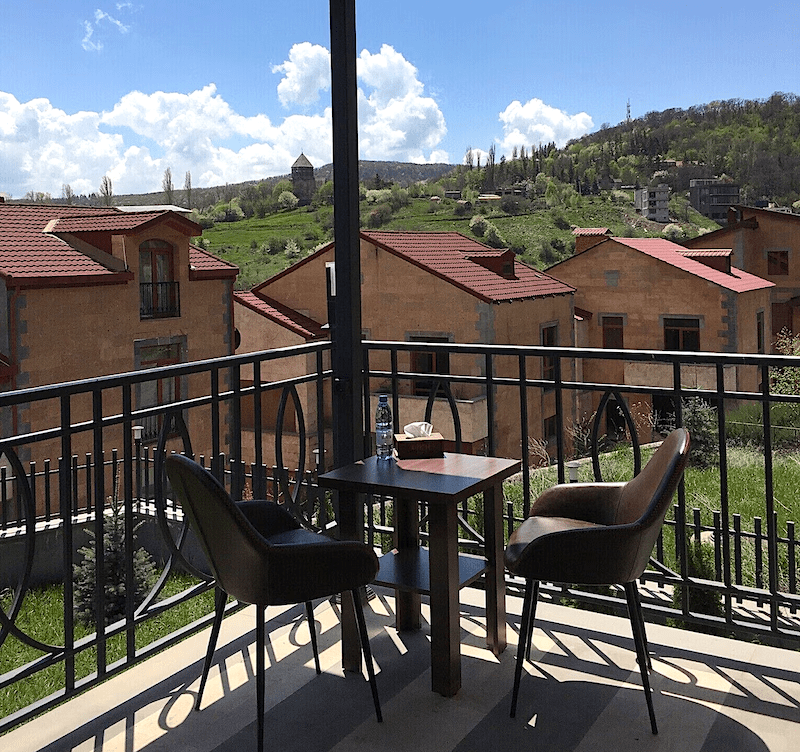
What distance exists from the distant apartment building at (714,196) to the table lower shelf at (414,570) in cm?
879

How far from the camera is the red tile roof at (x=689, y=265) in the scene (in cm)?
1184

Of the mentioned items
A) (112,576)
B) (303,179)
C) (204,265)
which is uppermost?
(303,179)

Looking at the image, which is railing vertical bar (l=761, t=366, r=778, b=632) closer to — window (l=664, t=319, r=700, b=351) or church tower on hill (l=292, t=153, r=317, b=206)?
church tower on hill (l=292, t=153, r=317, b=206)

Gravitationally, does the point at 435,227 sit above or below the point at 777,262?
above

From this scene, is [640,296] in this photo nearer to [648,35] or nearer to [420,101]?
[648,35]

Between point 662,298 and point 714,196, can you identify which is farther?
point 662,298

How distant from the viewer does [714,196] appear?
33.7 ft

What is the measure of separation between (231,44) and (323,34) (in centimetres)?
1638

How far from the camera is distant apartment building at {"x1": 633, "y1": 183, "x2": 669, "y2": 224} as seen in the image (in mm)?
10805

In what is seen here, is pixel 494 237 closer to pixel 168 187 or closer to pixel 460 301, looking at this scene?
pixel 460 301

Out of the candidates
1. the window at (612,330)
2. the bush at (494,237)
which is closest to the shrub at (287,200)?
the bush at (494,237)

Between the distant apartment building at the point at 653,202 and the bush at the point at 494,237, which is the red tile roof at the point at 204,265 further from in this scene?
the bush at the point at 494,237

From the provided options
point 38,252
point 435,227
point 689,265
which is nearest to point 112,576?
point 38,252

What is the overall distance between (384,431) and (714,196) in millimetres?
9103
